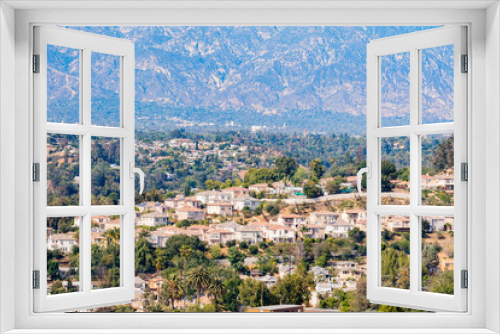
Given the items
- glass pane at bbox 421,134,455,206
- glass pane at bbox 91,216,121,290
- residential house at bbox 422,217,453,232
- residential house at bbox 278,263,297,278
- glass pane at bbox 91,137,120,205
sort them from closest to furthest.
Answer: glass pane at bbox 421,134,455,206 → residential house at bbox 422,217,453,232 → glass pane at bbox 91,137,120,205 → glass pane at bbox 91,216,121,290 → residential house at bbox 278,263,297,278

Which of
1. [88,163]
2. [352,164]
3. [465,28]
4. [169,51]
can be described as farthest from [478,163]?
[169,51]

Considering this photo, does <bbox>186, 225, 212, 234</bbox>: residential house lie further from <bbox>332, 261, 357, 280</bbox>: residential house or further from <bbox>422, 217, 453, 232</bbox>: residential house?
<bbox>422, 217, 453, 232</bbox>: residential house

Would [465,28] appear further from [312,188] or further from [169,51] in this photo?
[169,51]

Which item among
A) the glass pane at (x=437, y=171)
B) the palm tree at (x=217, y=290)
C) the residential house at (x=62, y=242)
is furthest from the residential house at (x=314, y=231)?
the residential house at (x=62, y=242)

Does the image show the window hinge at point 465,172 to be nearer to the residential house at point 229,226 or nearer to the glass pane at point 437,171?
the glass pane at point 437,171

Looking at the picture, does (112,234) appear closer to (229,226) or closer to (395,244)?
(229,226)

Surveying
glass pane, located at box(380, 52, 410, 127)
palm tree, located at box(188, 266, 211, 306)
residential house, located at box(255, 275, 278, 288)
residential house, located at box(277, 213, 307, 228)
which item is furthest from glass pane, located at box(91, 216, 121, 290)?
glass pane, located at box(380, 52, 410, 127)
